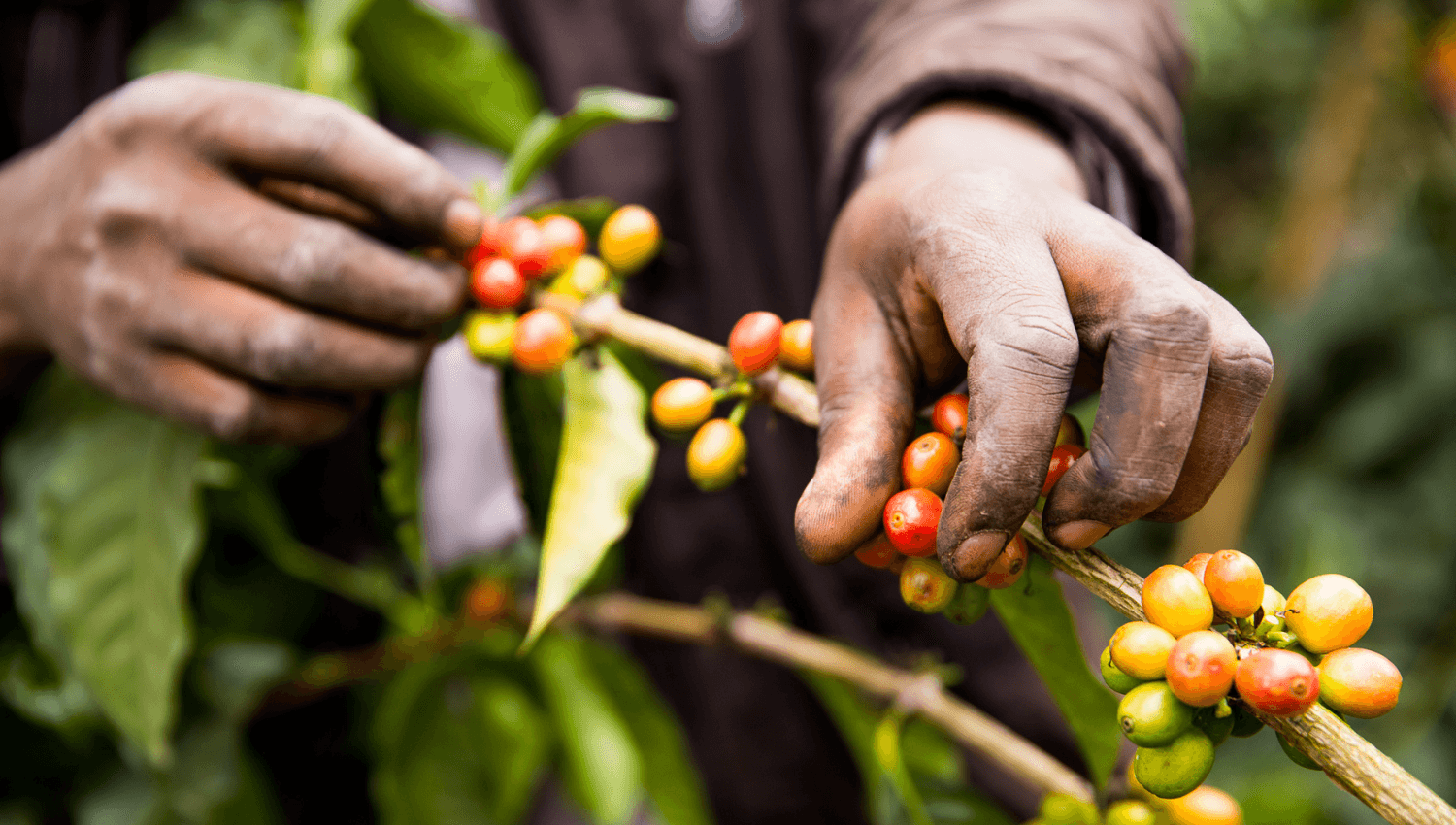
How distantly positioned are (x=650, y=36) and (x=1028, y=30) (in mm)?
666

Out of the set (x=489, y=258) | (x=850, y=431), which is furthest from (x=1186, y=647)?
(x=489, y=258)

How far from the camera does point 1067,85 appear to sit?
2.57 ft

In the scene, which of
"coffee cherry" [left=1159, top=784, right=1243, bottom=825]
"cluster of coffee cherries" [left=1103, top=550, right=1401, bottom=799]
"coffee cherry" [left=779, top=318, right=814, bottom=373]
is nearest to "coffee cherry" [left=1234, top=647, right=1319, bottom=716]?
"cluster of coffee cherries" [left=1103, top=550, right=1401, bottom=799]

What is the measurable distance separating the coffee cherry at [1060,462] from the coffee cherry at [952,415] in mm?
57

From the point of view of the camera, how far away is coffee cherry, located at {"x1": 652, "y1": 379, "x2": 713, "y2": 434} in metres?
0.60

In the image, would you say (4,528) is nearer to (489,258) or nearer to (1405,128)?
(489,258)

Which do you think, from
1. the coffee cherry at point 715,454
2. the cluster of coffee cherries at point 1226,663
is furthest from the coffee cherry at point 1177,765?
the coffee cherry at point 715,454

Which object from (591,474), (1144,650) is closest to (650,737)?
(591,474)

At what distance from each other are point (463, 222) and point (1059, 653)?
1.91 ft

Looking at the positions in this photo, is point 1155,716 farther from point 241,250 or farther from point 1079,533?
point 241,250

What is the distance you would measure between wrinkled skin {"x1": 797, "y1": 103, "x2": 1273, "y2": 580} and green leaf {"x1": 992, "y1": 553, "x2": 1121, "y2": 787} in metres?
0.09

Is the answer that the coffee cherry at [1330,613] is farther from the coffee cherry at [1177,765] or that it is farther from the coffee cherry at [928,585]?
the coffee cherry at [928,585]

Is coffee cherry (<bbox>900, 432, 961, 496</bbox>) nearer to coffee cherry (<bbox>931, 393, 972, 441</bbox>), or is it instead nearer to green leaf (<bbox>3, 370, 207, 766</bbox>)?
coffee cherry (<bbox>931, 393, 972, 441</bbox>)

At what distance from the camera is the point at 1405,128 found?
8.74 feet
